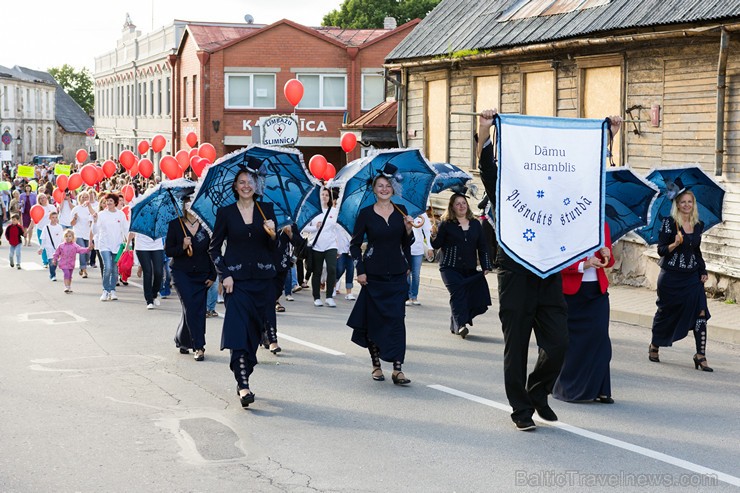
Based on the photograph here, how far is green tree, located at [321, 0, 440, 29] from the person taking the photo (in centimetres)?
7069

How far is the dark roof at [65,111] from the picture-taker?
107312 millimetres

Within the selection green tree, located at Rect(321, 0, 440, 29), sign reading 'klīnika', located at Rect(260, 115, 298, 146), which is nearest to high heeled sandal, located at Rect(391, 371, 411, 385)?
sign reading 'klīnika', located at Rect(260, 115, 298, 146)

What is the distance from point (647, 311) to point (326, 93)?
3165 cm

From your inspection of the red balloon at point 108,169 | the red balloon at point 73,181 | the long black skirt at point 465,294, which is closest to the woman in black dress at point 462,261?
the long black skirt at point 465,294

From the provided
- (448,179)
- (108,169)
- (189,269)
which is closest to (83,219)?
(108,169)

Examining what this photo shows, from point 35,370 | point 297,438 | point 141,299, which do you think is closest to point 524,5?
point 141,299

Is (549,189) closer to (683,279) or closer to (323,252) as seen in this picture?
(683,279)

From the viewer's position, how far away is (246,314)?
31.7ft

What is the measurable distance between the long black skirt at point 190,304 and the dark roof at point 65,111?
97.5m

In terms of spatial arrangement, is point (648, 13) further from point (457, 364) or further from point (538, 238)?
point (538, 238)

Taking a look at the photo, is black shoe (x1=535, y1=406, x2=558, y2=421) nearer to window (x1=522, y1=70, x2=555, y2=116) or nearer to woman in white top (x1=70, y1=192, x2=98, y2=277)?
window (x1=522, y1=70, x2=555, y2=116)

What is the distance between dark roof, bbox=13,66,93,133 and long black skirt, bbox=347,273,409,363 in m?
99.5

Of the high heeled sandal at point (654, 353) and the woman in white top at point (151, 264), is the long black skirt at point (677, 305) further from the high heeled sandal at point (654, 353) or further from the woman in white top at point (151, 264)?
the woman in white top at point (151, 264)

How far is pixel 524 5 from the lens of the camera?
78.0ft
